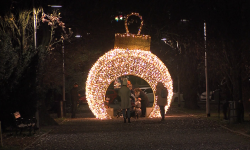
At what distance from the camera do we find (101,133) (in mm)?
16188

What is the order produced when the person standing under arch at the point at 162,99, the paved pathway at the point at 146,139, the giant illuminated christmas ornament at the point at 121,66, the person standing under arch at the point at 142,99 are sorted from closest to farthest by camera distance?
the paved pathway at the point at 146,139, the person standing under arch at the point at 162,99, the giant illuminated christmas ornament at the point at 121,66, the person standing under arch at the point at 142,99

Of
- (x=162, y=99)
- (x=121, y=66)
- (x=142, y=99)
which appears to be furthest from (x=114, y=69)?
(x=162, y=99)

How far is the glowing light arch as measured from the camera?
75.5ft

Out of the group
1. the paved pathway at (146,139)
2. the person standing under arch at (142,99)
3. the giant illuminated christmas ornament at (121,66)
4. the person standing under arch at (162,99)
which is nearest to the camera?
the paved pathway at (146,139)

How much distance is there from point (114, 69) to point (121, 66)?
36 centimetres

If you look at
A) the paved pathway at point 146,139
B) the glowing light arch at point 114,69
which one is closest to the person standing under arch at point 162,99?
the glowing light arch at point 114,69

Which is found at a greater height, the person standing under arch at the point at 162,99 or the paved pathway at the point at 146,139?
the person standing under arch at the point at 162,99

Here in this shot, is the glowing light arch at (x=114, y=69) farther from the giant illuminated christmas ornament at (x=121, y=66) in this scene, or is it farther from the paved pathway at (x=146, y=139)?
the paved pathway at (x=146, y=139)

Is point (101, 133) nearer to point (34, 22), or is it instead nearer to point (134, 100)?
point (34, 22)

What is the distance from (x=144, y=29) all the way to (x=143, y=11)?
145 cm

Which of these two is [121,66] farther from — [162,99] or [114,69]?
[162,99]

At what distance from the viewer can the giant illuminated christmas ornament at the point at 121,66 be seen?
75.4 feet

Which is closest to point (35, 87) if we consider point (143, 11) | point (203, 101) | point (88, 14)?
point (88, 14)

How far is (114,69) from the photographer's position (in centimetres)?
→ 2331
